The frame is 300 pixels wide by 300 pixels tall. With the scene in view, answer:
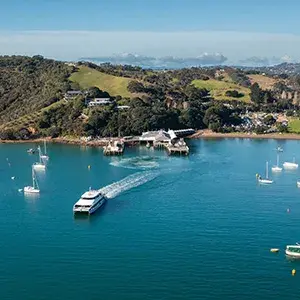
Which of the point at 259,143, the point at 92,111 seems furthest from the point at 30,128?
the point at 259,143

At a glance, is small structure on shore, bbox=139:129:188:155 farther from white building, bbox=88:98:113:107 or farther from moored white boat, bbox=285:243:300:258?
moored white boat, bbox=285:243:300:258

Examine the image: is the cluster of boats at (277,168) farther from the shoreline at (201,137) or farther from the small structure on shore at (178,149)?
the shoreline at (201,137)

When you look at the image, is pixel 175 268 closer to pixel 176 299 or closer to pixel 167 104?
pixel 176 299

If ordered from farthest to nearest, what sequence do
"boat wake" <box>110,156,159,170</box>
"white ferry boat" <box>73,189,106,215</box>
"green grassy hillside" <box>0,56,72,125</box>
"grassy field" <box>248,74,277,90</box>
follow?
"grassy field" <box>248,74,277,90</box> < "green grassy hillside" <box>0,56,72,125</box> < "boat wake" <box>110,156,159,170</box> < "white ferry boat" <box>73,189,106,215</box>

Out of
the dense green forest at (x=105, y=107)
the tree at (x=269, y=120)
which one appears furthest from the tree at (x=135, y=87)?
the tree at (x=269, y=120)

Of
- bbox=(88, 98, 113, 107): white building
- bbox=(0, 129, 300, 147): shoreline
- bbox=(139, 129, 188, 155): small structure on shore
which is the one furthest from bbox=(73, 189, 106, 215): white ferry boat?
bbox=(88, 98, 113, 107): white building

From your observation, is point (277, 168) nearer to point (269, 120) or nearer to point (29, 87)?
point (269, 120)

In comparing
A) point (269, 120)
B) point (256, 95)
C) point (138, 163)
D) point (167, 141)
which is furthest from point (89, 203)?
point (256, 95)
